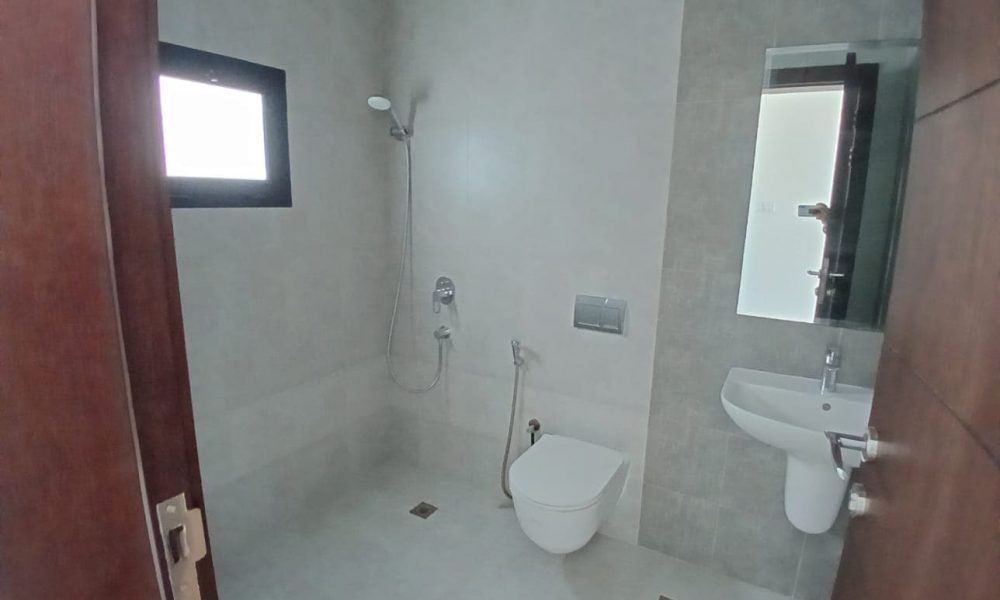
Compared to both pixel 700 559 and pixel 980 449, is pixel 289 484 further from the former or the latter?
pixel 980 449

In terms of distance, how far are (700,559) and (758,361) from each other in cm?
93

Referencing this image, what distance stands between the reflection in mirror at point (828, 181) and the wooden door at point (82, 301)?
1.92 meters

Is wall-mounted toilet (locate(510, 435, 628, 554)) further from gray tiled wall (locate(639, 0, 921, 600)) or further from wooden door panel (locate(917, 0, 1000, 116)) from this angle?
wooden door panel (locate(917, 0, 1000, 116))

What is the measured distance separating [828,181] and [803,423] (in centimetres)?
88

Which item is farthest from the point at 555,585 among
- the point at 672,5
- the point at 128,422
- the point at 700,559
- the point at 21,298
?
the point at 672,5

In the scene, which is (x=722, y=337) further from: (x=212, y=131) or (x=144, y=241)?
(x=212, y=131)

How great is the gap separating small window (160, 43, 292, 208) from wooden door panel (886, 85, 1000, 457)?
2.15 meters

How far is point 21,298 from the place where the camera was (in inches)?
15.0

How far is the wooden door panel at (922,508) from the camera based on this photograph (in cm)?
57

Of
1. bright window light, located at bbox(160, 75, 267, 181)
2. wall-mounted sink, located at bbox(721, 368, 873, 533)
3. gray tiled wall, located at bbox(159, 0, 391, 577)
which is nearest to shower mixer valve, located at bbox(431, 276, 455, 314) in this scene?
gray tiled wall, located at bbox(159, 0, 391, 577)

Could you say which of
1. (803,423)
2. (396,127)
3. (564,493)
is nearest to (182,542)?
(564,493)

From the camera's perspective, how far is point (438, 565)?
2115 mm

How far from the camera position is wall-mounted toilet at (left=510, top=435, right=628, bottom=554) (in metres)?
1.80

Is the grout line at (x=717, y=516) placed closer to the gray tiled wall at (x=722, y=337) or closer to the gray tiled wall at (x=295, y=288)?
the gray tiled wall at (x=722, y=337)
